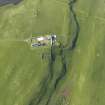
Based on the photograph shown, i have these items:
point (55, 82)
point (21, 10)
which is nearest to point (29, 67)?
point (55, 82)

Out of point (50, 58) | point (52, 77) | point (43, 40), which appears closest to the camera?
point (52, 77)

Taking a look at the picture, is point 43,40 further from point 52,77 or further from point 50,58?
point 52,77

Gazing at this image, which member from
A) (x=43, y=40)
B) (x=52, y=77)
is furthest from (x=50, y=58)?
(x=43, y=40)

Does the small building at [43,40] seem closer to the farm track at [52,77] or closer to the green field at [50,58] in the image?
the green field at [50,58]

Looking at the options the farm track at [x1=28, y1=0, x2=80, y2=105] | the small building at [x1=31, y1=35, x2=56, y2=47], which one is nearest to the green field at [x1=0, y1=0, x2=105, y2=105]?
the farm track at [x1=28, y1=0, x2=80, y2=105]

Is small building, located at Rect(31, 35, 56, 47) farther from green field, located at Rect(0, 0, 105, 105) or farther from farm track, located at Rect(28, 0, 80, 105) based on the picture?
farm track, located at Rect(28, 0, 80, 105)

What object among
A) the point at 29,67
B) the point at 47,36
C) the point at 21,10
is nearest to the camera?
the point at 29,67

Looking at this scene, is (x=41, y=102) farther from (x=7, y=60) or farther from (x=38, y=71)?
(x=7, y=60)

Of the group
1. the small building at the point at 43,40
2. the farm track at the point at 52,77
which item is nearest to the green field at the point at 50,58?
the farm track at the point at 52,77

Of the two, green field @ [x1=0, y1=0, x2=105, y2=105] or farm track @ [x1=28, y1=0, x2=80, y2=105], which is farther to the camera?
green field @ [x1=0, y1=0, x2=105, y2=105]
